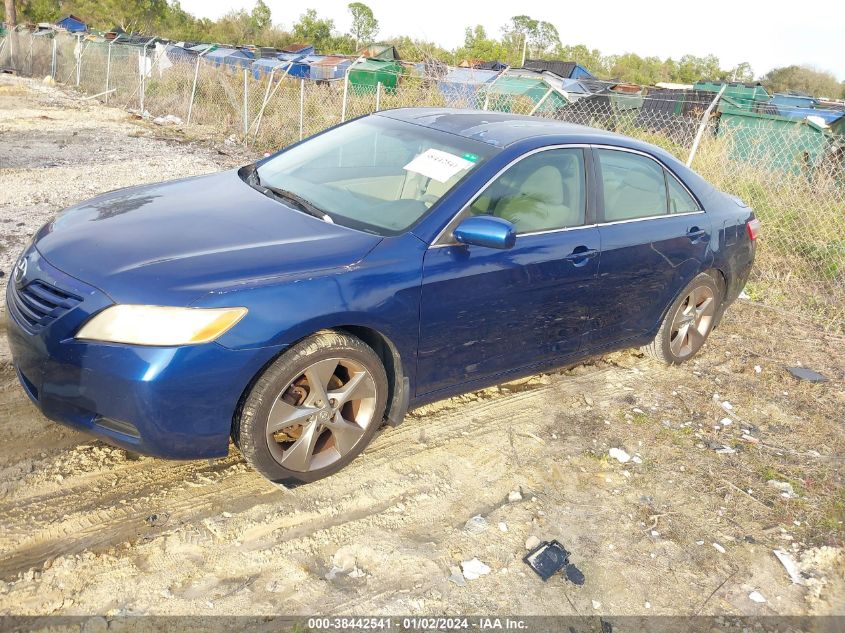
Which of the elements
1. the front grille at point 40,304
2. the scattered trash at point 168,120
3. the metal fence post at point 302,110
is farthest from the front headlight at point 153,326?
the scattered trash at point 168,120

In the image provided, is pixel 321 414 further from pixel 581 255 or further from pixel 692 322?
pixel 692 322

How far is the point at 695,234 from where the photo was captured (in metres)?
4.67

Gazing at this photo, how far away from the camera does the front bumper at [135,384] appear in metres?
2.62

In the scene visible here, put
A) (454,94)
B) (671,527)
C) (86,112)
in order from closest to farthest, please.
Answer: (671,527) < (454,94) < (86,112)

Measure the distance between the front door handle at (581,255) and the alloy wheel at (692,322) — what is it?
4.14ft

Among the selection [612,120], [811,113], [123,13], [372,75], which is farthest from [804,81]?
[612,120]

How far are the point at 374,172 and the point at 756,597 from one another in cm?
280

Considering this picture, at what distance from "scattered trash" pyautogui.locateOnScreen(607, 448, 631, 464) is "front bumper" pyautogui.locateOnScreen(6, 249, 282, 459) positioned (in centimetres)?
210

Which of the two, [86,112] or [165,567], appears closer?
[165,567]

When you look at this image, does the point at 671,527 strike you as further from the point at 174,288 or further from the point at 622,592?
the point at 174,288

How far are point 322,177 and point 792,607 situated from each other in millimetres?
3117

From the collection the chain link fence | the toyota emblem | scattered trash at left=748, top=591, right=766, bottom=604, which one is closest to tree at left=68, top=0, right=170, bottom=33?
the chain link fence

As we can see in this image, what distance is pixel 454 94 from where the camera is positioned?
12.0 metres

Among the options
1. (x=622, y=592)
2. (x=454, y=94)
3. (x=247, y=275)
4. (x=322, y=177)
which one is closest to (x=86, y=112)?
(x=454, y=94)
